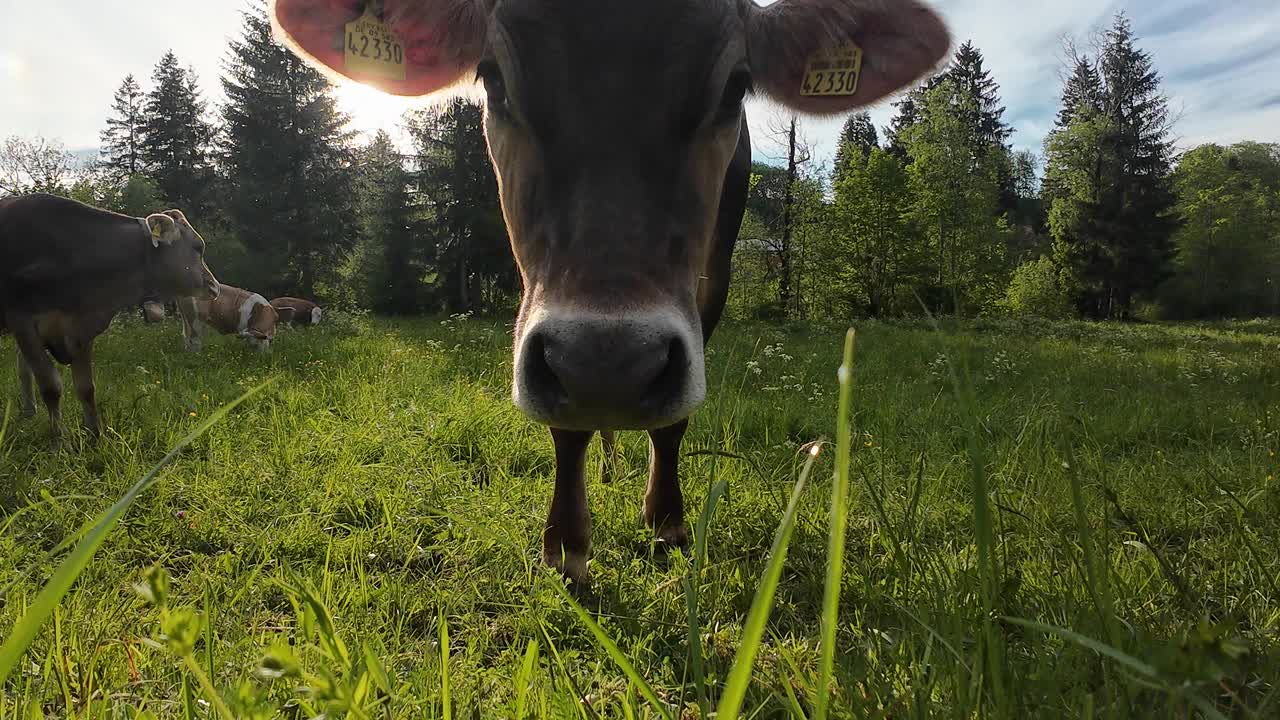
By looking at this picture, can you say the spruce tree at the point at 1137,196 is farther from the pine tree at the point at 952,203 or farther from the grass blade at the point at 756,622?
the grass blade at the point at 756,622

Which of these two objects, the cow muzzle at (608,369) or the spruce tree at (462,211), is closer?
the cow muzzle at (608,369)

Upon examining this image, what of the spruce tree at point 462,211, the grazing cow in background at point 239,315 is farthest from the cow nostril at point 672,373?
the spruce tree at point 462,211

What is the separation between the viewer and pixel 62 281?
432cm

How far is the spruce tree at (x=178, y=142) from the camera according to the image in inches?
1172

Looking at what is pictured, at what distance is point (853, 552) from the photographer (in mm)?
2361

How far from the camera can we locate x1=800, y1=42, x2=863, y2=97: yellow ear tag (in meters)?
2.71

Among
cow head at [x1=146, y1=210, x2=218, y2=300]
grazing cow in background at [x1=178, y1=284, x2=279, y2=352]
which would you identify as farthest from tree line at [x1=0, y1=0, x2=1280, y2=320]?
cow head at [x1=146, y1=210, x2=218, y2=300]

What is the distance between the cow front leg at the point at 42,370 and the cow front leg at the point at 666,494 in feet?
12.8

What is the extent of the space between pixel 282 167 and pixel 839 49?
2885cm

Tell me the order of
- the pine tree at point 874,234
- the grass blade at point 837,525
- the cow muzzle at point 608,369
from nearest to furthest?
the grass blade at point 837,525, the cow muzzle at point 608,369, the pine tree at point 874,234

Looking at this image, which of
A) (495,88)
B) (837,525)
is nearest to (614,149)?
(495,88)

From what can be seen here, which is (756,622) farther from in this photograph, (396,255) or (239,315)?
(396,255)

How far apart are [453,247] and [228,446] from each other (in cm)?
2416

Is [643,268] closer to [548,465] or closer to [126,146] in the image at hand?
[548,465]
